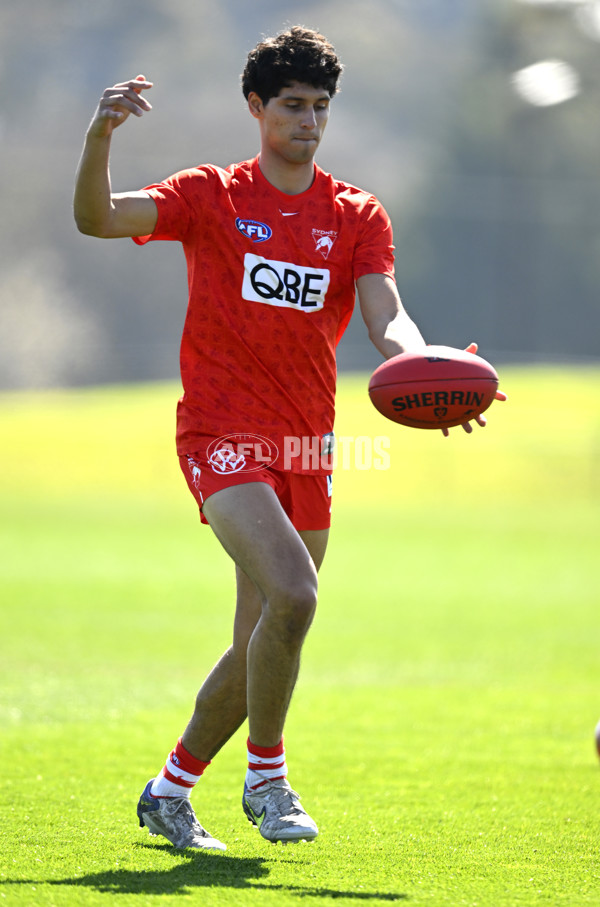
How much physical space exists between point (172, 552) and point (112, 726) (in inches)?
382

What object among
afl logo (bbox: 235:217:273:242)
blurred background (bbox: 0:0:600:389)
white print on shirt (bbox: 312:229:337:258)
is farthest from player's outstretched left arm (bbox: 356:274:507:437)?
blurred background (bbox: 0:0:600:389)

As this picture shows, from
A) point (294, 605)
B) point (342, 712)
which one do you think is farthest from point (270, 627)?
point (342, 712)

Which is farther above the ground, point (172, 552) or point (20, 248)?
point (20, 248)

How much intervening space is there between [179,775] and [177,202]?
184 cm

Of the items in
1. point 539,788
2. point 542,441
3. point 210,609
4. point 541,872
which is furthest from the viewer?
point 542,441

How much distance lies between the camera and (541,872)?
3361 mm

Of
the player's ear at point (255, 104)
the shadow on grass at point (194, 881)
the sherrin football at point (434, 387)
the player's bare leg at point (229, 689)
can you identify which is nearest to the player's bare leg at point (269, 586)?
the player's bare leg at point (229, 689)

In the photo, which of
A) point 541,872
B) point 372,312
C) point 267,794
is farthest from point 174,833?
point 372,312

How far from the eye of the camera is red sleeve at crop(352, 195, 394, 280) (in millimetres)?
3801

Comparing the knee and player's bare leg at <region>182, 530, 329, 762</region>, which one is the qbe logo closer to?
player's bare leg at <region>182, 530, 329, 762</region>

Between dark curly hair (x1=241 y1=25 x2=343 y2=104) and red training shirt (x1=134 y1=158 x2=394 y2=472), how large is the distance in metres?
0.31

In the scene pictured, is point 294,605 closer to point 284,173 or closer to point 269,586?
point 269,586

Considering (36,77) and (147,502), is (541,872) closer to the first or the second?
(147,502)

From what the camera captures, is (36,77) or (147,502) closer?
(147,502)
